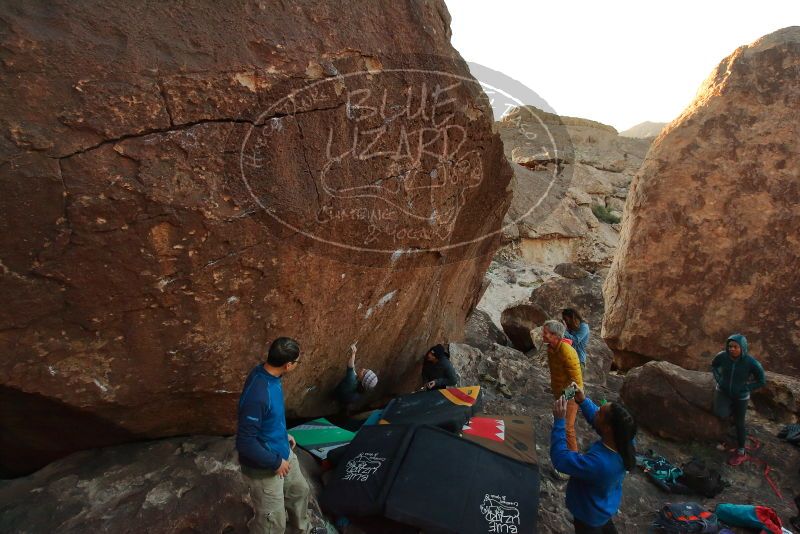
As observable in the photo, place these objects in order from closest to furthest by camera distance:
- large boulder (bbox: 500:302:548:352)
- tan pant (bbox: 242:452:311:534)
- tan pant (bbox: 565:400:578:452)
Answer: tan pant (bbox: 242:452:311:534) → tan pant (bbox: 565:400:578:452) → large boulder (bbox: 500:302:548:352)

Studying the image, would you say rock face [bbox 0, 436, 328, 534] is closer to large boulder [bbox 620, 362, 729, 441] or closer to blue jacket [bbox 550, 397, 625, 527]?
blue jacket [bbox 550, 397, 625, 527]

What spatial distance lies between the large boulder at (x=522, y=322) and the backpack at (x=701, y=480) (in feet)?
13.5

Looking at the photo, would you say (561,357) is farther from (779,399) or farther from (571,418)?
(779,399)

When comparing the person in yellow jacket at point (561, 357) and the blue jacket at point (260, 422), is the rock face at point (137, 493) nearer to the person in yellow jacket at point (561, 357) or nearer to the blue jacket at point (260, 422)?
the blue jacket at point (260, 422)

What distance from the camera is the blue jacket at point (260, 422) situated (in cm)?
209

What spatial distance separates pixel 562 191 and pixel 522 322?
9.85 metres

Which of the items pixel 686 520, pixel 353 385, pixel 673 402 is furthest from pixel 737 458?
pixel 353 385

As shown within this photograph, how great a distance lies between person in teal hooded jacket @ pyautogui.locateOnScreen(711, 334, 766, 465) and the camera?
4031 millimetres

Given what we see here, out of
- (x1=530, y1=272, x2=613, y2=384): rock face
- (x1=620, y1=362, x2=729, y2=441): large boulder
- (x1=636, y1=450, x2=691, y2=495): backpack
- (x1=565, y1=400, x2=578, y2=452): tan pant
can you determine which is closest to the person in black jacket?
(x1=565, y1=400, x2=578, y2=452): tan pant

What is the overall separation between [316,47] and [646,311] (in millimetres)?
5314

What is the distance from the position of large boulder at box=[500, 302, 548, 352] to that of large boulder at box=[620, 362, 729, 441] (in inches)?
120

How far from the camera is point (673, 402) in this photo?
15.1 feet

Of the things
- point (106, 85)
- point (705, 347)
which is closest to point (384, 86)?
point (106, 85)

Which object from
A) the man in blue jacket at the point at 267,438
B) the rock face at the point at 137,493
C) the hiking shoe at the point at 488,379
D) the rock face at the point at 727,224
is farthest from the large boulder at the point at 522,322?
the man in blue jacket at the point at 267,438
